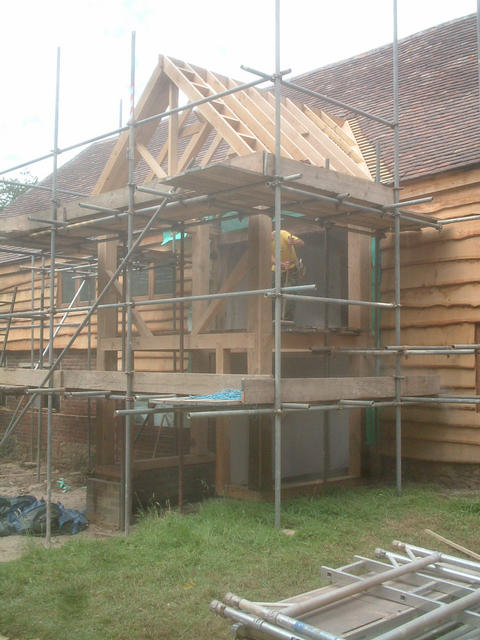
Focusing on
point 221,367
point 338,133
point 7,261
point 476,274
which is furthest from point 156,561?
point 7,261

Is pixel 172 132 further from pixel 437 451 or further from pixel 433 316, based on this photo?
pixel 437 451

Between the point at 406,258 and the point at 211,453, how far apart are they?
12.4ft

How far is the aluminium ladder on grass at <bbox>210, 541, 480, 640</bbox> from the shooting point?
4254 millimetres

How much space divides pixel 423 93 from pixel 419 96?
0.10 metres

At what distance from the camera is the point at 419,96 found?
42.5ft

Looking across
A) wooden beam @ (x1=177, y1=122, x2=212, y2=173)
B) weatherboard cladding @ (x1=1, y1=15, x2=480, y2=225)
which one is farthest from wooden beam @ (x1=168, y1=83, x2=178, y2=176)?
weatherboard cladding @ (x1=1, y1=15, x2=480, y2=225)

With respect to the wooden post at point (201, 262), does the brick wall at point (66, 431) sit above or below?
below

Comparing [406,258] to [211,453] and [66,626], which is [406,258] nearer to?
[211,453]

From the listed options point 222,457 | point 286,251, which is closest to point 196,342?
point 286,251

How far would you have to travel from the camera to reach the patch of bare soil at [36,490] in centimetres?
846

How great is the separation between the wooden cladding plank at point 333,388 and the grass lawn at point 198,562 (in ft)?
3.99

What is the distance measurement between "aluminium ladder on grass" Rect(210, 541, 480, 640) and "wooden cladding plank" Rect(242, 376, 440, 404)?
8.46 ft

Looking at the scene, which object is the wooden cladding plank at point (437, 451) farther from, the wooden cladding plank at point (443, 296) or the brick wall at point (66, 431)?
the brick wall at point (66, 431)

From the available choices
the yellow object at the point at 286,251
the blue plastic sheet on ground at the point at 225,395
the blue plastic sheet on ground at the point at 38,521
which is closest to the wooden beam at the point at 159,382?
the blue plastic sheet on ground at the point at 225,395
